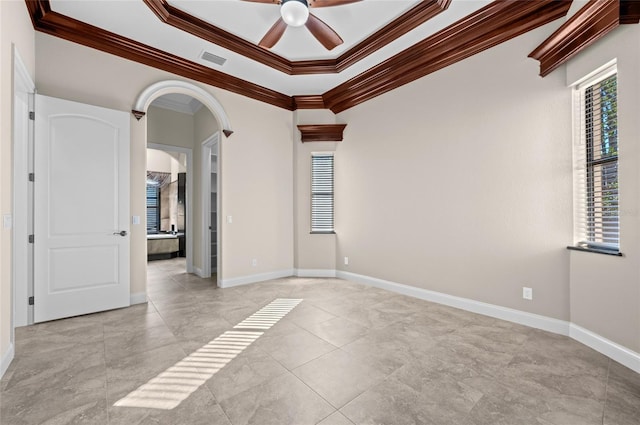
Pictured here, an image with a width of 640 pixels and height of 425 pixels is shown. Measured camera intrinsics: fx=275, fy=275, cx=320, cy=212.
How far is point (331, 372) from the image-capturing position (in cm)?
209

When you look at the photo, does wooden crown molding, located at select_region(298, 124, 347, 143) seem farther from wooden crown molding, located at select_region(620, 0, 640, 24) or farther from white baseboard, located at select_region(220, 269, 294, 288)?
wooden crown molding, located at select_region(620, 0, 640, 24)

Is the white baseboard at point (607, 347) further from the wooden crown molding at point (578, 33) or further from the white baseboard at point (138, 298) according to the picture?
the white baseboard at point (138, 298)

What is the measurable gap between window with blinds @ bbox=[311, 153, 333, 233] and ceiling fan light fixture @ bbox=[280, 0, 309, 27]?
2678 millimetres

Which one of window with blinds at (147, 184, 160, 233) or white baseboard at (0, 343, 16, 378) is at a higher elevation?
window with blinds at (147, 184, 160, 233)

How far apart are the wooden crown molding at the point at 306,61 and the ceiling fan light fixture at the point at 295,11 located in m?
1.25

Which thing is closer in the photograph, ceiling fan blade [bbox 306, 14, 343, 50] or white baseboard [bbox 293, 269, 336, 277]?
ceiling fan blade [bbox 306, 14, 343, 50]

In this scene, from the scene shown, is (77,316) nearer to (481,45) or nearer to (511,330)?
(511,330)

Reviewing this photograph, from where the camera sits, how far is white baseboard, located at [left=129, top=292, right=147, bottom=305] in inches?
142

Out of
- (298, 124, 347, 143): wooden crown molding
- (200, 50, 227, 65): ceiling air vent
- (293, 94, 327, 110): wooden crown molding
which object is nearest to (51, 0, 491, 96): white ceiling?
(200, 50, 227, 65): ceiling air vent

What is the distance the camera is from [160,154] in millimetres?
9109

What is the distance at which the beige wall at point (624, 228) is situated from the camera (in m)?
2.13

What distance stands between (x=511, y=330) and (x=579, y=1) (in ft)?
10.5

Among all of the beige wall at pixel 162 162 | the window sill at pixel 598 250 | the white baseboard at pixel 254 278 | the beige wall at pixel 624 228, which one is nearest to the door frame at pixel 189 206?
the white baseboard at pixel 254 278

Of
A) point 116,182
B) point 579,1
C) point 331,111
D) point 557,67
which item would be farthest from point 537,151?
point 116,182
